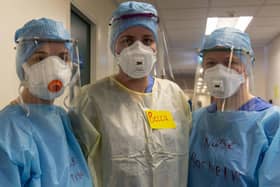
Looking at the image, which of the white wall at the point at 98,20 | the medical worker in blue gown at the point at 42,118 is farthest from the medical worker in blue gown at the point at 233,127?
the white wall at the point at 98,20

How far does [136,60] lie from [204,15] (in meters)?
2.88

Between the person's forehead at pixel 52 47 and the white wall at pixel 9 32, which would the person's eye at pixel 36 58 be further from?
the white wall at pixel 9 32

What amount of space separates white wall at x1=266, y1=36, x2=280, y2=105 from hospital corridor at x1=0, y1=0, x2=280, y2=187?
3.95 m

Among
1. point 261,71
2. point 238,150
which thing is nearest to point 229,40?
point 238,150

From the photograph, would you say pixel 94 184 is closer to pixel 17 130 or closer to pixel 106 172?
pixel 106 172

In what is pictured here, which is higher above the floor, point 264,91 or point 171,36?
point 171,36

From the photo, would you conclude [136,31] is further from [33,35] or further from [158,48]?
[33,35]

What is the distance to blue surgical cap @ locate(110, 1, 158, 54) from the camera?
142 centimetres

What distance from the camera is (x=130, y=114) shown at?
1.43m

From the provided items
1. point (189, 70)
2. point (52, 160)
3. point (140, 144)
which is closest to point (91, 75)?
point (140, 144)

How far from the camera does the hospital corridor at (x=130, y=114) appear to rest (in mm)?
1140

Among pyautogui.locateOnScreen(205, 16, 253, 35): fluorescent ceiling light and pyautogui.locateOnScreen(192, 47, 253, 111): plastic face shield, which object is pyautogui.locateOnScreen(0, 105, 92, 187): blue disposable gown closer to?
pyautogui.locateOnScreen(192, 47, 253, 111): plastic face shield

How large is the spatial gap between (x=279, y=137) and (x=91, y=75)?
205cm

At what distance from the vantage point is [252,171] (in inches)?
49.9
